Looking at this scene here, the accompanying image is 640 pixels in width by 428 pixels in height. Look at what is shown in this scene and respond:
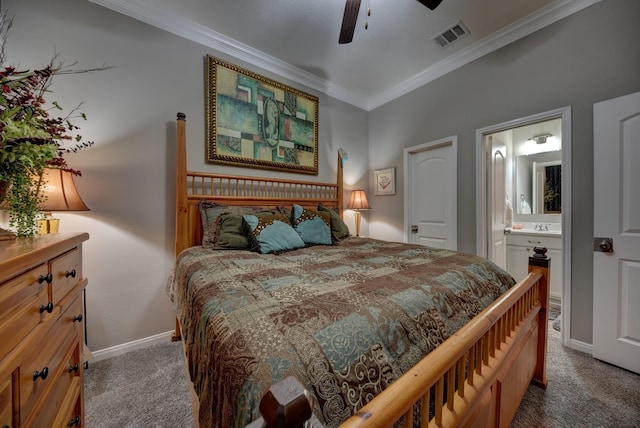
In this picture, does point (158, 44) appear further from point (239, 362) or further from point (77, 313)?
point (239, 362)

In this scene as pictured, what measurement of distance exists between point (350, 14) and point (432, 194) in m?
2.21

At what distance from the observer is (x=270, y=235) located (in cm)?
185

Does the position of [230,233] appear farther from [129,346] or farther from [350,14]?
[350,14]

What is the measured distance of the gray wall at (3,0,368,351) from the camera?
177 centimetres

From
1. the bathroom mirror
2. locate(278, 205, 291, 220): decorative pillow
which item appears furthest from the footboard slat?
the bathroom mirror

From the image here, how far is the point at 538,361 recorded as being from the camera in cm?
153

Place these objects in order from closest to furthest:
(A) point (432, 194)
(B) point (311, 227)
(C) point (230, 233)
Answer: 1. (C) point (230, 233)
2. (B) point (311, 227)
3. (A) point (432, 194)

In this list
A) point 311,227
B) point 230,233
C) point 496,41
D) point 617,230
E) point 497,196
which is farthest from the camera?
point 497,196

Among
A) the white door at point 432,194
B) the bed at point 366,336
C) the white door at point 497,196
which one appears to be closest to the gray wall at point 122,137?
the bed at point 366,336

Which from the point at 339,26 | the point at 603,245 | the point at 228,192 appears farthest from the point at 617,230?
the point at 228,192

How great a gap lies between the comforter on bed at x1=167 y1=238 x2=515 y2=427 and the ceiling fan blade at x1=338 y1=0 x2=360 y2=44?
1.73 metres

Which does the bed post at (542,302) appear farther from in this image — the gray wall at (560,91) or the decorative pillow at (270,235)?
the decorative pillow at (270,235)

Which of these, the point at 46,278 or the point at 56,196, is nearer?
the point at 46,278

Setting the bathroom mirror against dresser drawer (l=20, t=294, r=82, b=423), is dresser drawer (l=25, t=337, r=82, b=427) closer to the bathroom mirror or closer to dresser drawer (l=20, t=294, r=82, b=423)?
dresser drawer (l=20, t=294, r=82, b=423)
